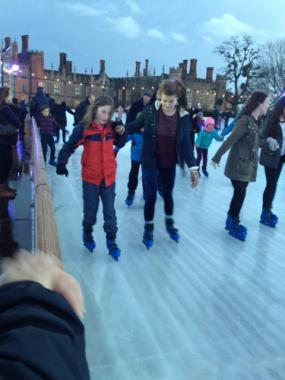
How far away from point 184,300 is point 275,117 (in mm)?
2363

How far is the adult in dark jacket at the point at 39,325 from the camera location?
1.76 ft

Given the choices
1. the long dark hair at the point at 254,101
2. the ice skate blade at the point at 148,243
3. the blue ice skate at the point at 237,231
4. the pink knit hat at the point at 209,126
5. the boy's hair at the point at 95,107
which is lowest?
the ice skate blade at the point at 148,243

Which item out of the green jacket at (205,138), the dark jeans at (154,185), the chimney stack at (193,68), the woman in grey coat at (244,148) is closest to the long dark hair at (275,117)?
the woman in grey coat at (244,148)

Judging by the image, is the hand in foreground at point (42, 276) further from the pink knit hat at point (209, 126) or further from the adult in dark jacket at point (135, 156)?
the pink knit hat at point (209, 126)

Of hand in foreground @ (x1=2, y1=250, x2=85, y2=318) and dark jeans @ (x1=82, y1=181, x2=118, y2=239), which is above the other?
hand in foreground @ (x1=2, y1=250, x2=85, y2=318)

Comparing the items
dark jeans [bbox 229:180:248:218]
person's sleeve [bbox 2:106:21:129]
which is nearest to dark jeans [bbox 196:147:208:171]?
dark jeans [bbox 229:180:248:218]

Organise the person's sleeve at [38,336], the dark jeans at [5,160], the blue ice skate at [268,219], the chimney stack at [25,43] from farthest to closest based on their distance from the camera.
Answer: the chimney stack at [25,43]
the dark jeans at [5,160]
the blue ice skate at [268,219]
the person's sleeve at [38,336]

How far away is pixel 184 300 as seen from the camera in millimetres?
2514

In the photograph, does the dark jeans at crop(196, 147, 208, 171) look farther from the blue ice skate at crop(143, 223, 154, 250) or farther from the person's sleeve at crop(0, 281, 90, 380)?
the person's sleeve at crop(0, 281, 90, 380)

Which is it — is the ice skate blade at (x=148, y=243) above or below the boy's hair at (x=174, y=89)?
below

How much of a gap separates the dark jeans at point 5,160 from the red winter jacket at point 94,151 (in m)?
2.96

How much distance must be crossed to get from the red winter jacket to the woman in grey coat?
44.7 inches

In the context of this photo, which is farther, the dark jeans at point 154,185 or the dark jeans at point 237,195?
the dark jeans at point 237,195

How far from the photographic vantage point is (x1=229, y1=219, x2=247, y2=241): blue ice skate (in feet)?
12.2
